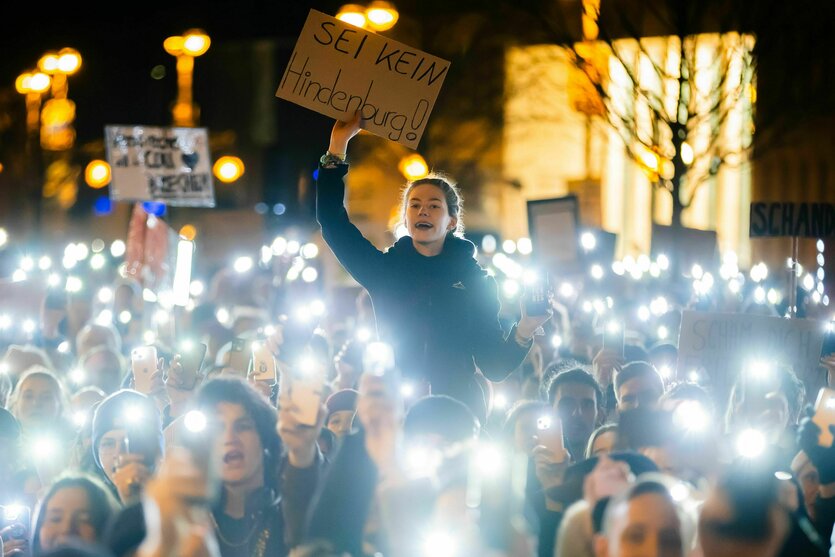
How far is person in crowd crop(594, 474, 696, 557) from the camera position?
3.38m

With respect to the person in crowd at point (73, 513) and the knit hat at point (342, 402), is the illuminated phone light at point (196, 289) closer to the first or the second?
the knit hat at point (342, 402)

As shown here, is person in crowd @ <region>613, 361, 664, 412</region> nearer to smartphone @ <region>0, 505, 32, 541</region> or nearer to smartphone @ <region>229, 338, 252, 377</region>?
smartphone @ <region>229, 338, 252, 377</region>

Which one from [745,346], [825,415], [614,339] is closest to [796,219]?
[614,339]

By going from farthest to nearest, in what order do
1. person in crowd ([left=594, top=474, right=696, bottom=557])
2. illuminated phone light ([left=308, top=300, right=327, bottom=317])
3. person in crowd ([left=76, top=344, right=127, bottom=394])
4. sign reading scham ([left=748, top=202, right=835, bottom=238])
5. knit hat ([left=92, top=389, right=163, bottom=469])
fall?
illuminated phone light ([left=308, top=300, right=327, bottom=317]) → sign reading scham ([left=748, top=202, right=835, bottom=238]) → person in crowd ([left=76, top=344, right=127, bottom=394]) → knit hat ([left=92, top=389, right=163, bottom=469]) → person in crowd ([left=594, top=474, right=696, bottom=557])

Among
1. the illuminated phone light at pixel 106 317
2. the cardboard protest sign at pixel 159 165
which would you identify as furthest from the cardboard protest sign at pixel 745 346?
the cardboard protest sign at pixel 159 165

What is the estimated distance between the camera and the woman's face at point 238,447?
425 cm

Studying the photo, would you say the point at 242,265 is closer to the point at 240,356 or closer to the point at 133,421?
the point at 240,356

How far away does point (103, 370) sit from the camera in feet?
26.6

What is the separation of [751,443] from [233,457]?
206cm

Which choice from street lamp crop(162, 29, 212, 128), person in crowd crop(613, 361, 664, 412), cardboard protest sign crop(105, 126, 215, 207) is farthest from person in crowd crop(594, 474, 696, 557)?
street lamp crop(162, 29, 212, 128)

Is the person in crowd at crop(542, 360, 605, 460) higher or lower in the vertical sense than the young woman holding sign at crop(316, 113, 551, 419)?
lower

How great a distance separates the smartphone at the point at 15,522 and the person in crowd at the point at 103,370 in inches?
123

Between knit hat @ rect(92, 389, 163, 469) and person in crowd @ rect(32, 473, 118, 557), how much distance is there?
24.5 inches

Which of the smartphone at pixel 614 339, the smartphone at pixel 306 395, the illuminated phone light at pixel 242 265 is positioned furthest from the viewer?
the illuminated phone light at pixel 242 265
